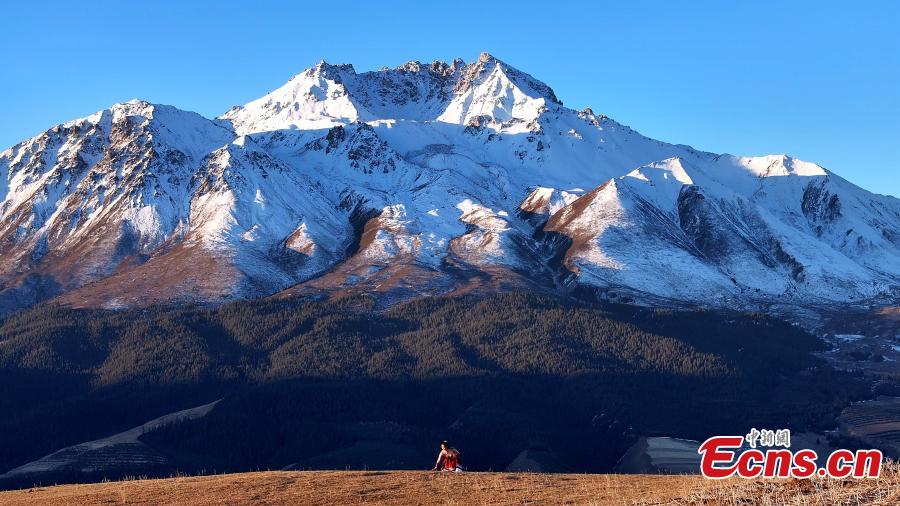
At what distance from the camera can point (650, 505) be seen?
178 ft

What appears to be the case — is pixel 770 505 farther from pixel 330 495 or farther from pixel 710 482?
pixel 330 495

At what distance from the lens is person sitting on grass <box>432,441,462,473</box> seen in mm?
75812

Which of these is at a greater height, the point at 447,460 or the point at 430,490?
the point at 447,460

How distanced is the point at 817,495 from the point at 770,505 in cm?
233

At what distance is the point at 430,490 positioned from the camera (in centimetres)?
6788

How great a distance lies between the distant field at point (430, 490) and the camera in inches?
2116

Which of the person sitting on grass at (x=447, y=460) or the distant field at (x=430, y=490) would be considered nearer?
the distant field at (x=430, y=490)

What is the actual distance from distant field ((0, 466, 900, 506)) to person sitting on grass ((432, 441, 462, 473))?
1.54 metres

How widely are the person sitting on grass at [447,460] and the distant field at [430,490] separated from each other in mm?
1536

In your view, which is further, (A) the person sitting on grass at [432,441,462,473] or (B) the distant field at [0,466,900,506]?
(A) the person sitting on grass at [432,441,462,473]

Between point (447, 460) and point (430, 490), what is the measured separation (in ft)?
27.9

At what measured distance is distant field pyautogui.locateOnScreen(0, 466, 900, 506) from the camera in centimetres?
5375

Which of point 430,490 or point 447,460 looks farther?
point 447,460

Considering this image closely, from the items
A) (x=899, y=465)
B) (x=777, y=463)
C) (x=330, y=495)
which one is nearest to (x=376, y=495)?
(x=330, y=495)
